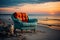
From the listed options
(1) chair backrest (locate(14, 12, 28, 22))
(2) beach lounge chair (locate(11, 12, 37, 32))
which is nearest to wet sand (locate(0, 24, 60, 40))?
(2) beach lounge chair (locate(11, 12, 37, 32))

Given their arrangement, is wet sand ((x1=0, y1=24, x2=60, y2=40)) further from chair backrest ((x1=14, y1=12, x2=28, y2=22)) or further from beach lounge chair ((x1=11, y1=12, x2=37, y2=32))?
chair backrest ((x1=14, y1=12, x2=28, y2=22))

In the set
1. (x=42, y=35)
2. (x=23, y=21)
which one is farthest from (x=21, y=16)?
(x=42, y=35)

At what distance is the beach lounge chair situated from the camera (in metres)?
1.63

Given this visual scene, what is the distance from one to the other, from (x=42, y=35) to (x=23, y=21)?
13.3 inches

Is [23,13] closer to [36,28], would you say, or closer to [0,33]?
[36,28]

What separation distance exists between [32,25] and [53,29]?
0.31 metres

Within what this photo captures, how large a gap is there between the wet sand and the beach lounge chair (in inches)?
3.3

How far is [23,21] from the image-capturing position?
65.2 inches

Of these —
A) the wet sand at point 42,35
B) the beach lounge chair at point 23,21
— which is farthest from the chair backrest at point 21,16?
the wet sand at point 42,35

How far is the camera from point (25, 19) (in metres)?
1.65

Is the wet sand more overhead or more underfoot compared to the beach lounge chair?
more underfoot

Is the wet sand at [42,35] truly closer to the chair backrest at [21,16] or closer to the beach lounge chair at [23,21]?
the beach lounge chair at [23,21]

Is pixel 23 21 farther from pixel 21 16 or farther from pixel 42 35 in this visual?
pixel 42 35

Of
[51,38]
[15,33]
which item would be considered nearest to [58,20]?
[51,38]
